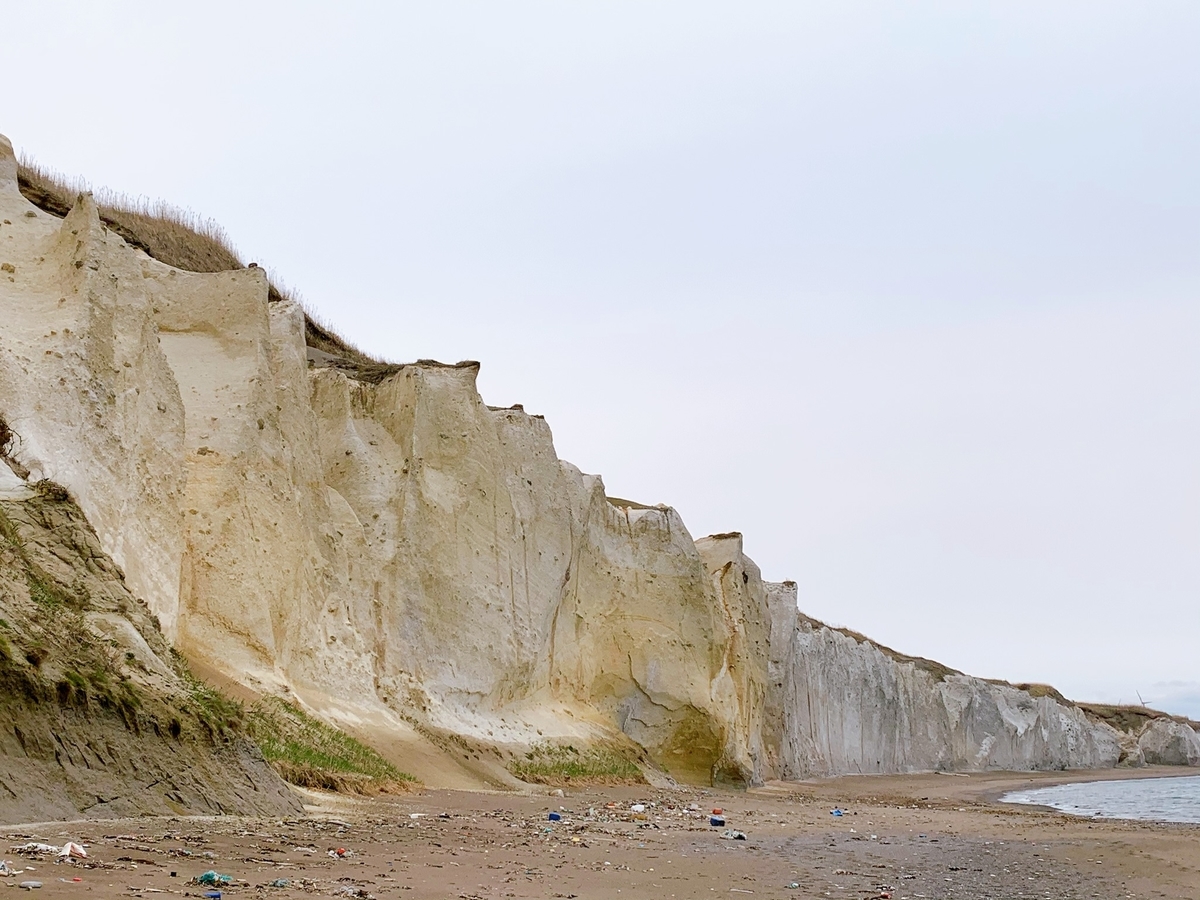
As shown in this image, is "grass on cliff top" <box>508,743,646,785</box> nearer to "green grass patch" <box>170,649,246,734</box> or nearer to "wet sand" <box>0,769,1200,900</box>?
"wet sand" <box>0,769,1200,900</box>

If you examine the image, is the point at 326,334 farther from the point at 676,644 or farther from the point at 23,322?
the point at 23,322

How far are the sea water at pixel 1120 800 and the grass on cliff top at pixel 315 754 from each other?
16.1 metres

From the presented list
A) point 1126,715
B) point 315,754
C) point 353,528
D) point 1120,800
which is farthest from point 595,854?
point 1126,715

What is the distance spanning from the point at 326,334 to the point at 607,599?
28.7ft

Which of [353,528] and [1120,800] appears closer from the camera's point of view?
[353,528]

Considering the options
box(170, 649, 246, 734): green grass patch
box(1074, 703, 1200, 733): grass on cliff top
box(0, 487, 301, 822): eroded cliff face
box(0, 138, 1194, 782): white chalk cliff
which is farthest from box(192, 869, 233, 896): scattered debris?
box(1074, 703, 1200, 733): grass on cliff top

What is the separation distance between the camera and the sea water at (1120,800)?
81.5ft

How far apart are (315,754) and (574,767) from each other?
24.8 ft

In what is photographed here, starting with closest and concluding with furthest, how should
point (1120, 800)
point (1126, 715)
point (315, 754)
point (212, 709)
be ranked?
point (212, 709), point (315, 754), point (1120, 800), point (1126, 715)

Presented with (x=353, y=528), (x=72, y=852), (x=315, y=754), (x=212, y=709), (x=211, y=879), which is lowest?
(x=211, y=879)

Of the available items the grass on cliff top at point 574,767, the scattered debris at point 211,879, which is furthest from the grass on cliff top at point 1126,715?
the scattered debris at point 211,879

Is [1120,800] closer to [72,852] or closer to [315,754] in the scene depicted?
[315,754]

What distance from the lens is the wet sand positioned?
20.8ft

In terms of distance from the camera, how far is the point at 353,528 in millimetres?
17922
